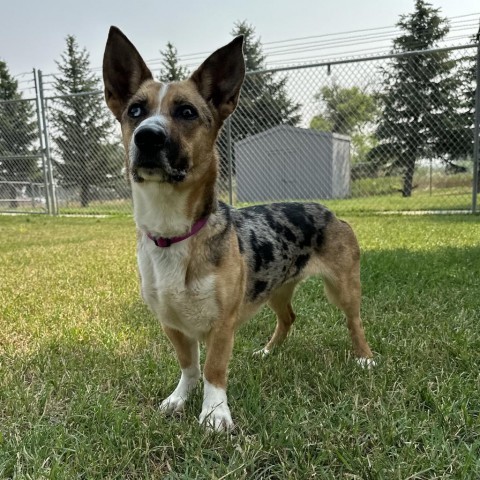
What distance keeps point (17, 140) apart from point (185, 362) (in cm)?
1390

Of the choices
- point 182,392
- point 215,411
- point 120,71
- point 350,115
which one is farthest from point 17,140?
point 215,411

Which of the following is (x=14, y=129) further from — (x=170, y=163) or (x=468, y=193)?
(x=170, y=163)

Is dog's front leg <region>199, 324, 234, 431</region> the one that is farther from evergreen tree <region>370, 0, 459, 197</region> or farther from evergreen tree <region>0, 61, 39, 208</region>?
evergreen tree <region>0, 61, 39, 208</region>

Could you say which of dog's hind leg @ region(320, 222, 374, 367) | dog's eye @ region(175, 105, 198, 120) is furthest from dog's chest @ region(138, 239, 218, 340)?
dog's hind leg @ region(320, 222, 374, 367)

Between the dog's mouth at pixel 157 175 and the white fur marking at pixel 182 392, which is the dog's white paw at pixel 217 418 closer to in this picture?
the white fur marking at pixel 182 392

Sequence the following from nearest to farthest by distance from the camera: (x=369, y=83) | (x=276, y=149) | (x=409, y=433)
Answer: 1. (x=409, y=433)
2. (x=369, y=83)
3. (x=276, y=149)

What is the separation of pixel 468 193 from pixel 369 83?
3.30 metres

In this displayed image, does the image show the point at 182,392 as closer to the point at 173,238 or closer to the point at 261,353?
the point at 261,353

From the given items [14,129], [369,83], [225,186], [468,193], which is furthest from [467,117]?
[14,129]

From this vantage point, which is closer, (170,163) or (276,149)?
(170,163)

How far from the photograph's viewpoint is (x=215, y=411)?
204cm

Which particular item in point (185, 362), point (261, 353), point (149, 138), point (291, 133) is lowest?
point (261, 353)

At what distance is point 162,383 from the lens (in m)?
2.47

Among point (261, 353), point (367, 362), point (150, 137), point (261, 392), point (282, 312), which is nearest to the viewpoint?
point (150, 137)
